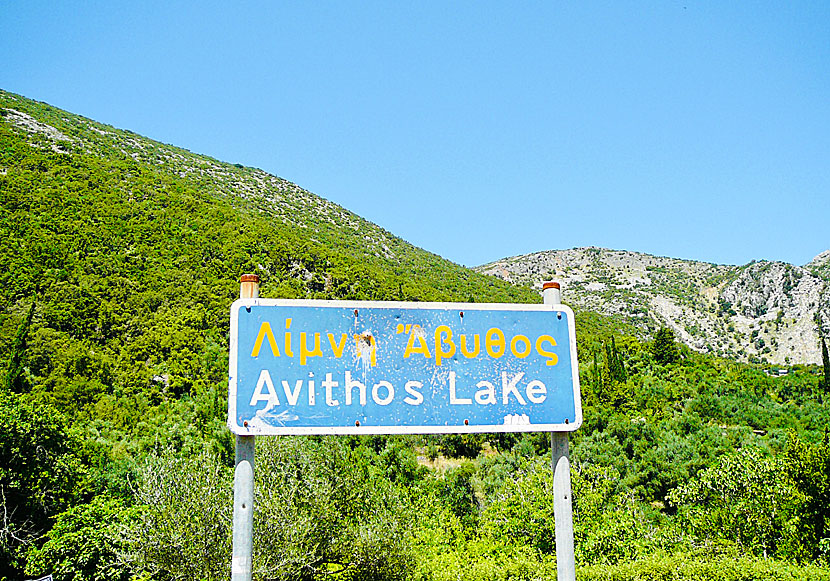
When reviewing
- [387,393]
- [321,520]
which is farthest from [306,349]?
[321,520]

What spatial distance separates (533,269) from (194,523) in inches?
3288

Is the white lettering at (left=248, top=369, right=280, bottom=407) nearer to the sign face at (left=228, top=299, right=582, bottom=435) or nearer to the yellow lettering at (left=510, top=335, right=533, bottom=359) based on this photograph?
the sign face at (left=228, top=299, right=582, bottom=435)

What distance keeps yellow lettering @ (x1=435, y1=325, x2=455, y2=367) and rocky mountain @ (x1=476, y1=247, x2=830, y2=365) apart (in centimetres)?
7118

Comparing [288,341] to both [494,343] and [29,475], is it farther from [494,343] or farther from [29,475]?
[29,475]

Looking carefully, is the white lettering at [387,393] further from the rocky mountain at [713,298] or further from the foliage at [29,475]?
the rocky mountain at [713,298]

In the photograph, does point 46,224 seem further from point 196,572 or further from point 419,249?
point 419,249

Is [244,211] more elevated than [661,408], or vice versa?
[244,211]

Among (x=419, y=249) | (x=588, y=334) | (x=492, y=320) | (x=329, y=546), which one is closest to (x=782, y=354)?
(x=588, y=334)

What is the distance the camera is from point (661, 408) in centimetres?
3297

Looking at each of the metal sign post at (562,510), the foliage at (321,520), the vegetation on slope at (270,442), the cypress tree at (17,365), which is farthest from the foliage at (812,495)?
the cypress tree at (17,365)

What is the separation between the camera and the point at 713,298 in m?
82.8

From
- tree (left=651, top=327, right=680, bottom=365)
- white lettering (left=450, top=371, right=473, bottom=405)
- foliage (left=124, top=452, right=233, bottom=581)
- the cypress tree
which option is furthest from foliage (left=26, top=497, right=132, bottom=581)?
tree (left=651, top=327, right=680, bottom=365)

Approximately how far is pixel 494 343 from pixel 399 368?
429 millimetres

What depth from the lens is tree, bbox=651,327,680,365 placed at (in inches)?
1641
